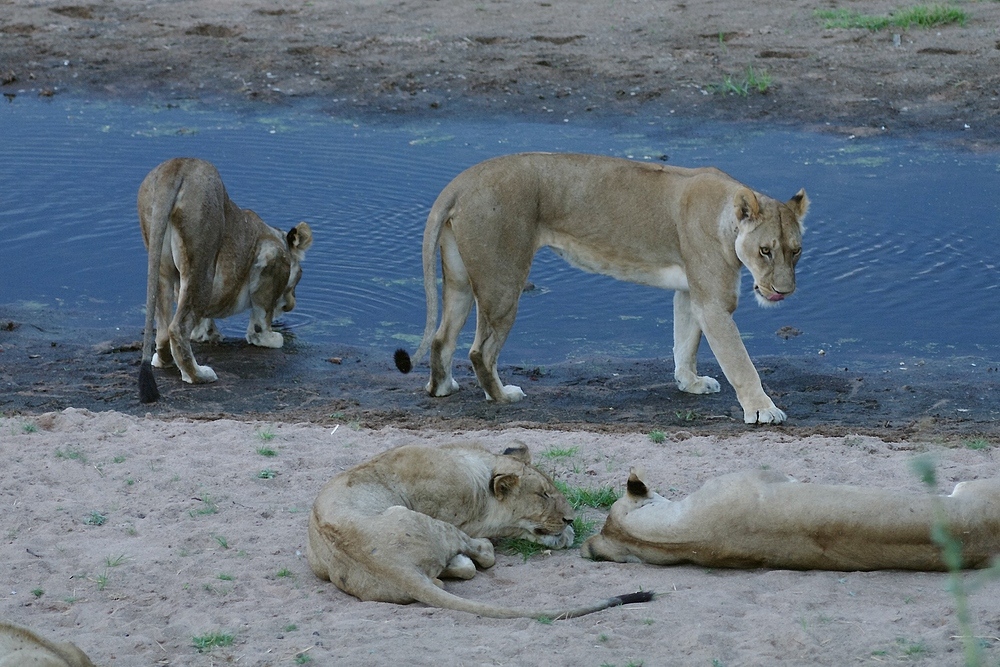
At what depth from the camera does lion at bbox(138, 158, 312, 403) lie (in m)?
8.57

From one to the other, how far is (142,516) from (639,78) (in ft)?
38.0

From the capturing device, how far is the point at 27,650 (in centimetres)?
376

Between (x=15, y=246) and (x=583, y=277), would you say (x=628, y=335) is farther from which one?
(x=15, y=246)

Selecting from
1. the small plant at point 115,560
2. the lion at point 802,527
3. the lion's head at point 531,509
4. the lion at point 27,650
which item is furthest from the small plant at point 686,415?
the lion at point 27,650

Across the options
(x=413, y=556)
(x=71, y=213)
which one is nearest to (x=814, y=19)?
(x=71, y=213)

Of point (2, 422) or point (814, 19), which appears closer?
point (2, 422)

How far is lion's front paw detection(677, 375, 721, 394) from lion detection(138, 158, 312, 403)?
9.70 ft

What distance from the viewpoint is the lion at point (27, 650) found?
3709 millimetres

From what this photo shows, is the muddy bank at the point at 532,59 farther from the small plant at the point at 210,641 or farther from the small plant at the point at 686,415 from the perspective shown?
the small plant at the point at 210,641

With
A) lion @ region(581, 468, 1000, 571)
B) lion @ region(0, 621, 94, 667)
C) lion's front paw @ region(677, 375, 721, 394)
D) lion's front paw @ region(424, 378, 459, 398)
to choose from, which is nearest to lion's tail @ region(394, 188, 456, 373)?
lion's front paw @ region(424, 378, 459, 398)

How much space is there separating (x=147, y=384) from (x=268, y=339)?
1.68 metres

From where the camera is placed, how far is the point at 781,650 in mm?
4223

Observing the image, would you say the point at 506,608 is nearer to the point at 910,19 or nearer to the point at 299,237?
the point at 299,237

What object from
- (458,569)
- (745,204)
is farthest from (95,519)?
(745,204)
